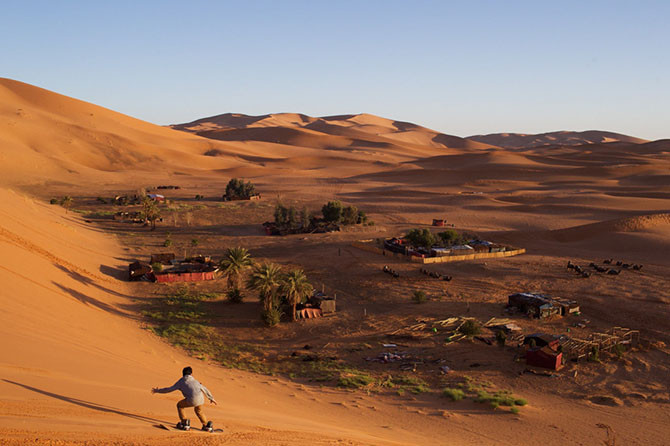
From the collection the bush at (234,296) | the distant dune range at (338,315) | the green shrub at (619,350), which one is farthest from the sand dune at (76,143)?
the green shrub at (619,350)

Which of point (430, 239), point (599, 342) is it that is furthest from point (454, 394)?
point (430, 239)

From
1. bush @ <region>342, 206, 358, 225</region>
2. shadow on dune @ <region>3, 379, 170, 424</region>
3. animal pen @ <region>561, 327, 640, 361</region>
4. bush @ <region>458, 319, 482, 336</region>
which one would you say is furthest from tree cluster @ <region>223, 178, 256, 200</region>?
shadow on dune @ <region>3, 379, 170, 424</region>

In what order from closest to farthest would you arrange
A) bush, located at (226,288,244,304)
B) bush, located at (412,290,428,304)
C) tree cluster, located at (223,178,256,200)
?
bush, located at (412,290,428,304)
bush, located at (226,288,244,304)
tree cluster, located at (223,178,256,200)

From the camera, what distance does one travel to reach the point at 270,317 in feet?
77.1

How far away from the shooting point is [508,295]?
27.8 m

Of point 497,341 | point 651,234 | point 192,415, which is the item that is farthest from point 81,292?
point 651,234

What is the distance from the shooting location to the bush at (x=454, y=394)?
15836 mm

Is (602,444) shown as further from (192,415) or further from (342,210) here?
(342,210)

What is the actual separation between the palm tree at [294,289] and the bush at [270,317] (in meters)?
0.91

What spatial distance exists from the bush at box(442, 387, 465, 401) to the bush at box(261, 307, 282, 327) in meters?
9.41

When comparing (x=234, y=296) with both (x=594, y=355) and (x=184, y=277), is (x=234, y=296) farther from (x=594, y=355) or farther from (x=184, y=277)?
(x=594, y=355)

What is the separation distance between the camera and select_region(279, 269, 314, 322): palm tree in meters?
24.0

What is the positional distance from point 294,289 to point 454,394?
393 inches

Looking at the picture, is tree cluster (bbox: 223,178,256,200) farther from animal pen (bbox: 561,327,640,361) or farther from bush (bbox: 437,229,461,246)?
animal pen (bbox: 561,327,640,361)
